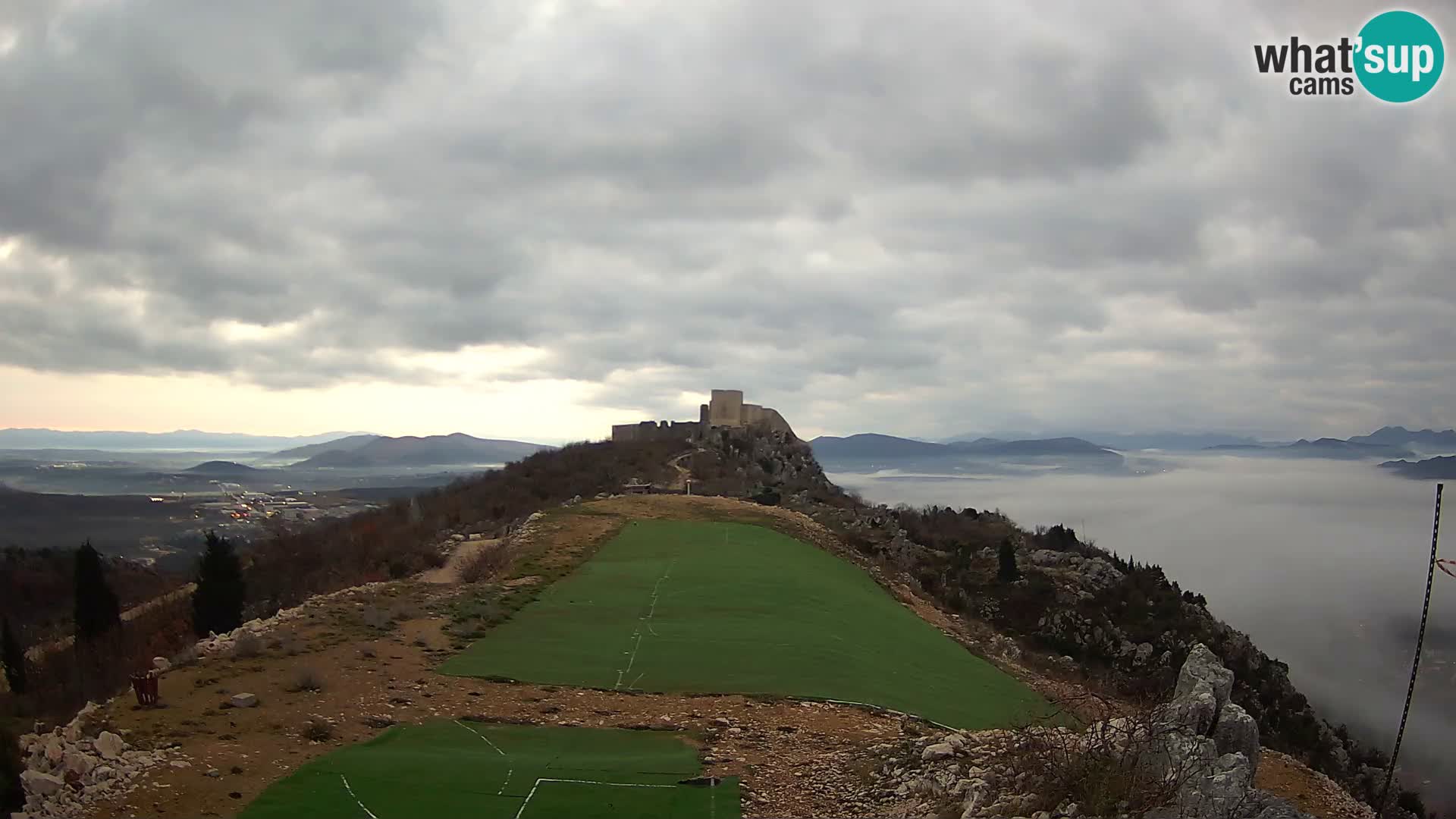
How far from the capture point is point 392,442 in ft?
465

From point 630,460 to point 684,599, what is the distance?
3754cm

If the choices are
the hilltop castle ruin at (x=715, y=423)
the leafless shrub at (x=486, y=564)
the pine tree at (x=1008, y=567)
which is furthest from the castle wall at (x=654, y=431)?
the leafless shrub at (x=486, y=564)

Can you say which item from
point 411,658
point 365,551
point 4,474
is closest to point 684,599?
point 411,658

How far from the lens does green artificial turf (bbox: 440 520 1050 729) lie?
13.7 m

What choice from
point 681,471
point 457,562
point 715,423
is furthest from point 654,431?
point 457,562

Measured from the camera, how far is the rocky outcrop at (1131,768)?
6.46 m

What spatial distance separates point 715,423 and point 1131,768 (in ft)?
224

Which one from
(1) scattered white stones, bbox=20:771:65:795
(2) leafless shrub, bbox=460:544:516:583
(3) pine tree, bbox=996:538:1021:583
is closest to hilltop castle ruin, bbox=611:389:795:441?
(3) pine tree, bbox=996:538:1021:583

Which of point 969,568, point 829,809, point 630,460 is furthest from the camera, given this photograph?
point 630,460

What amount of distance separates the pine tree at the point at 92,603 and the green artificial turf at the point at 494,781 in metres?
20.9

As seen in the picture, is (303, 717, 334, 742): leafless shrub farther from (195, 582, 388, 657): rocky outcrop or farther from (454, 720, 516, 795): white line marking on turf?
(195, 582, 388, 657): rocky outcrop

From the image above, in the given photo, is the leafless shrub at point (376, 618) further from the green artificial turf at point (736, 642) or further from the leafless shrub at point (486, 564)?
the leafless shrub at point (486, 564)

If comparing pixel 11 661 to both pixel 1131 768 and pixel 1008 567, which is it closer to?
pixel 1131 768

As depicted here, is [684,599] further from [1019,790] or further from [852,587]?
Answer: [1019,790]
